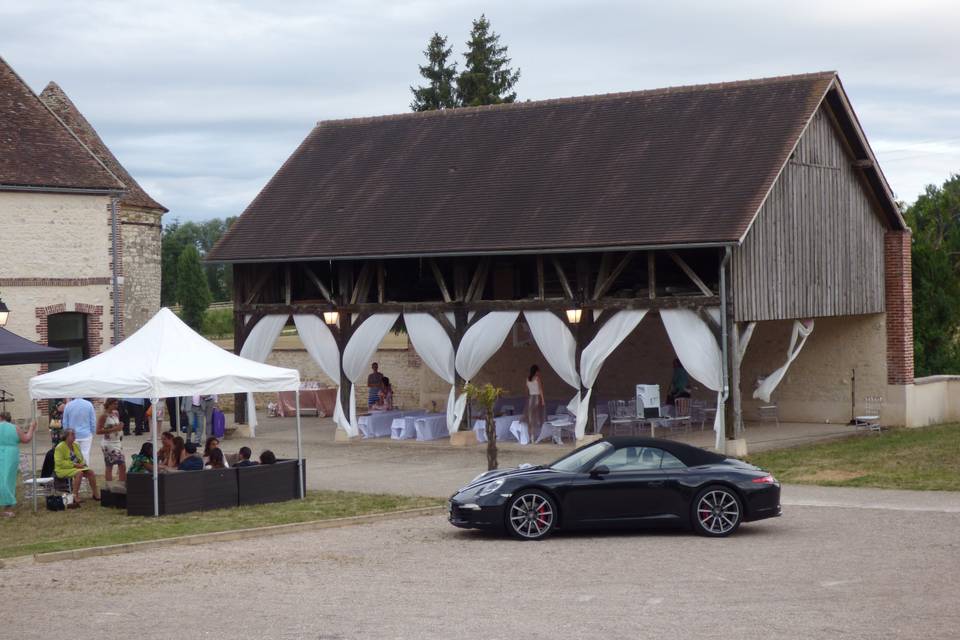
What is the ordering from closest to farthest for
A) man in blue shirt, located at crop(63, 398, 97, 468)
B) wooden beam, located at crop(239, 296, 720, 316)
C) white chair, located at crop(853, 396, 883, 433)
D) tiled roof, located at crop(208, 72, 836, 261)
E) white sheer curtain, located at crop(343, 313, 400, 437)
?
man in blue shirt, located at crop(63, 398, 97, 468)
wooden beam, located at crop(239, 296, 720, 316)
tiled roof, located at crop(208, 72, 836, 261)
white chair, located at crop(853, 396, 883, 433)
white sheer curtain, located at crop(343, 313, 400, 437)

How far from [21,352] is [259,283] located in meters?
10.4

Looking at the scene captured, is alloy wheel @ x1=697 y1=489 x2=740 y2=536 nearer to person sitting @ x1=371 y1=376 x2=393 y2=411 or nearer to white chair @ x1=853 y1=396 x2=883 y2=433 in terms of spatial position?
white chair @ x1=853 y1=396 x2=883 y2=433

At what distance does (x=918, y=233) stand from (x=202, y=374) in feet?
77.8

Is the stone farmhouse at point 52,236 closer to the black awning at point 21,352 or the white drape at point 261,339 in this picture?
the white drape at point 261,339

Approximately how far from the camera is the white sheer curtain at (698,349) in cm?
2308

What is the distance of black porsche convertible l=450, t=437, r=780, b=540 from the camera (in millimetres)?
14281

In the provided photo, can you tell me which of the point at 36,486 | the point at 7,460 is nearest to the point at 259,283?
the point at 36,486

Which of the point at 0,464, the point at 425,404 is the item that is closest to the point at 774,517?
the point at 0,464

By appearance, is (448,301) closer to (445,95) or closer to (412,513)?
(412,513)

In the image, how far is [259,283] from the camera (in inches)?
1143

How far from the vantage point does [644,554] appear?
13172 mm

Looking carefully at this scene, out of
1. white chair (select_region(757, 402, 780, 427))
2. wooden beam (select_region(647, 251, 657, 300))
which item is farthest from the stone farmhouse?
white chair (select_region(757, 402, 780, 427))

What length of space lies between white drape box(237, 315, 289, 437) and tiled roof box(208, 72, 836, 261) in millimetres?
1545

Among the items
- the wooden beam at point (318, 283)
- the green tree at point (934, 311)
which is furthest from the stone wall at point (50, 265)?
the green tree at point (934, 311)
